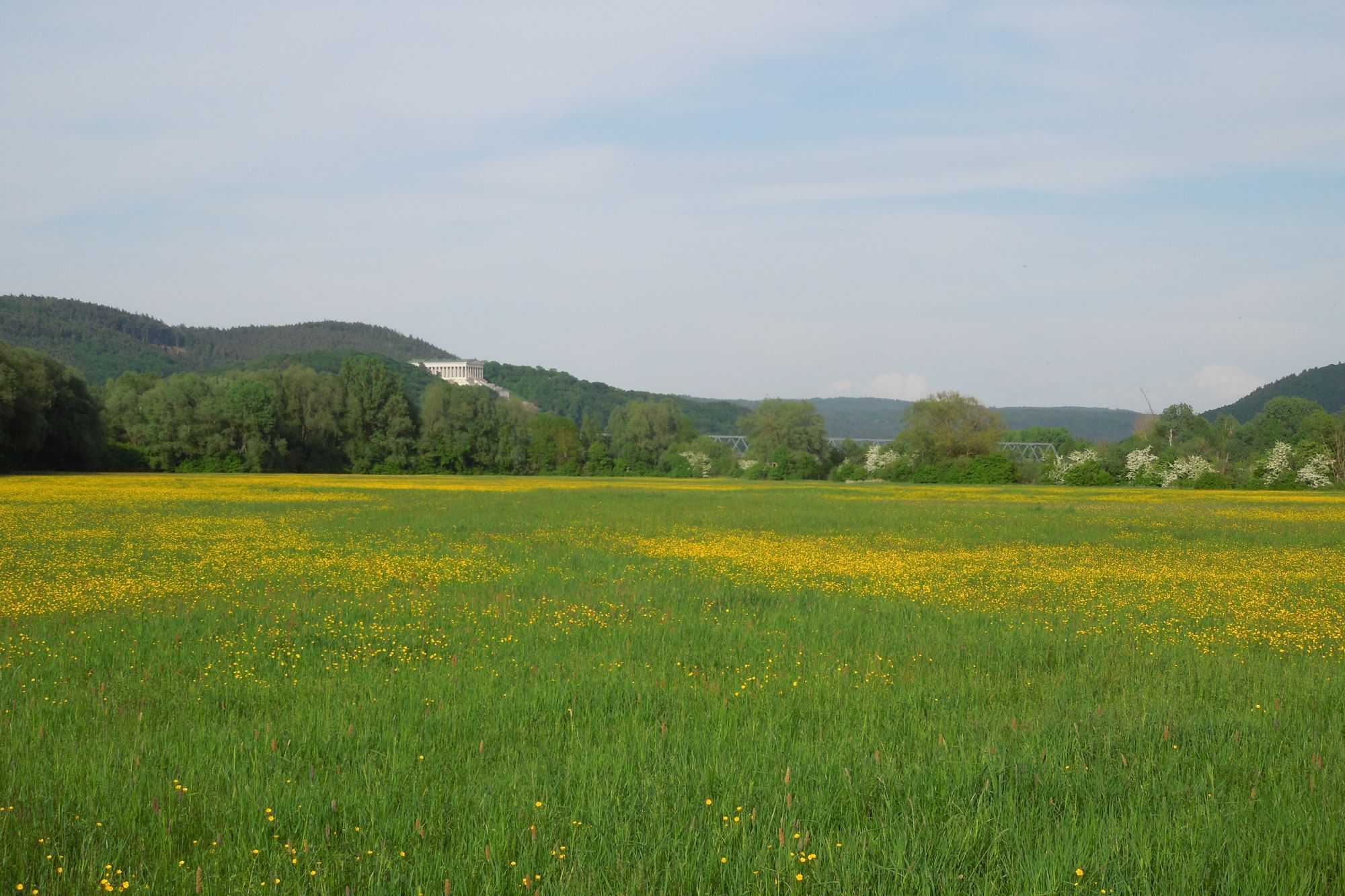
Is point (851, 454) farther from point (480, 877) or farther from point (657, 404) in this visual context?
point (480, 877)

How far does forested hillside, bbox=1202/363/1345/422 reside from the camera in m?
171

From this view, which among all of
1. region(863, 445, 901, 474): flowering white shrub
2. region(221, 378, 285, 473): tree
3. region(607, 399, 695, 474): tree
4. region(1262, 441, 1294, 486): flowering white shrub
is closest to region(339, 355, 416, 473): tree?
region(221, 378, 285, 473): tree

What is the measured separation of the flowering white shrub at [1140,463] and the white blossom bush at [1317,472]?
1435 cm

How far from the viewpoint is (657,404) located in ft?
432

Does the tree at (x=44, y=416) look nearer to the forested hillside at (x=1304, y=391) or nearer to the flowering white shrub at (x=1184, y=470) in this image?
the flowering white shrub at (x=1184, y=470)

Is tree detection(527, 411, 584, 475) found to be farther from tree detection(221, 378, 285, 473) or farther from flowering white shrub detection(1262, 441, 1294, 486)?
flowering white shrub detection(1262, 441, 1294, 486)

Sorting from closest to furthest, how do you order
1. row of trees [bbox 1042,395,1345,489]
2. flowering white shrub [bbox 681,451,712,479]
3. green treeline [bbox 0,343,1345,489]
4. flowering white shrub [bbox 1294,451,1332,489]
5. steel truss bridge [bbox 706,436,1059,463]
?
green treeline [bbox 0,343,1345,489]
flowering white shrub [bbox 1294,451,1332,489]
row of trees [bbox 1042,395,1345,489]
flowering white shrub [bbox 681,451,712,479]
steel truss bridge [bbox 706,436,1059,463]

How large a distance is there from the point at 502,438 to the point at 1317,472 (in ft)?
252

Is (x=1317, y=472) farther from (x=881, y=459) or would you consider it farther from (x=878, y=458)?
(x=878, y=458)

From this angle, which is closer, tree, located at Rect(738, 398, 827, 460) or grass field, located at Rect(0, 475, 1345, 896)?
grass field, located at Rect(0, 475, 1345, 896)

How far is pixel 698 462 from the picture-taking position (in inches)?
4545

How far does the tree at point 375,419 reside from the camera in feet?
307

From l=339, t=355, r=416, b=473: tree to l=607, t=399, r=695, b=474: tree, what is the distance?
3135 centimetres

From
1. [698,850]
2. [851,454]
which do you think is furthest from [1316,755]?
[851,454]
